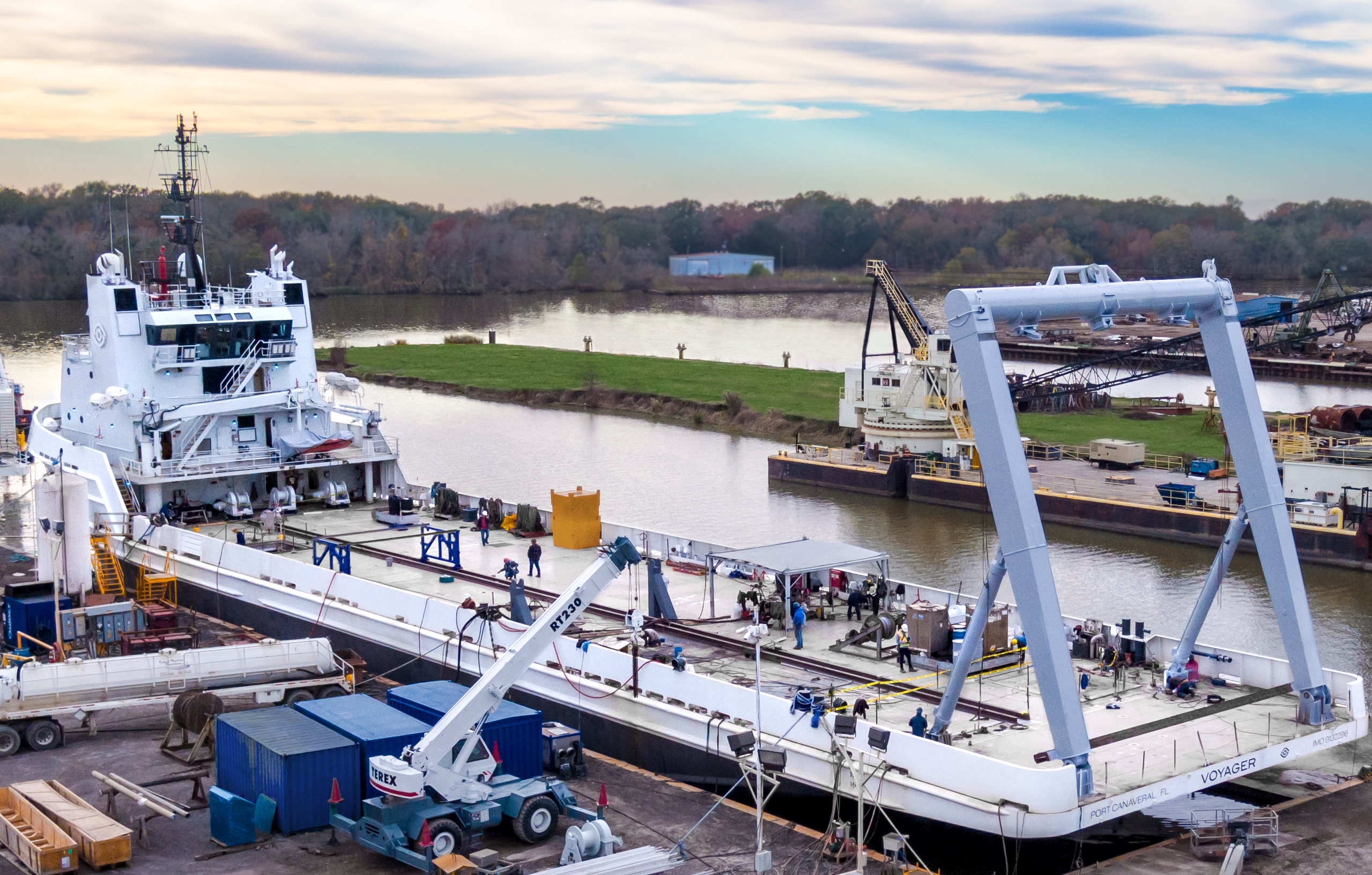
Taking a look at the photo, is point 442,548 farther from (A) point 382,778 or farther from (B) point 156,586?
(A) point 382,778

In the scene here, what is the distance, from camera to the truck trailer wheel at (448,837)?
16.8 m

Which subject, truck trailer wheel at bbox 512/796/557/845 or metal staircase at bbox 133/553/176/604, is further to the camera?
metal staircase at bbox 133/553/176/604

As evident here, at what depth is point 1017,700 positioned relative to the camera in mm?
19562

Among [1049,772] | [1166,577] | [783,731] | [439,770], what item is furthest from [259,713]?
[1166,577]

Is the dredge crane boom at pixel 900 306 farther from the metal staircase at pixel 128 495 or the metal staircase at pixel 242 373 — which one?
the metal staircase at pixel 128 495

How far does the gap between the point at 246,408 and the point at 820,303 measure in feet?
371

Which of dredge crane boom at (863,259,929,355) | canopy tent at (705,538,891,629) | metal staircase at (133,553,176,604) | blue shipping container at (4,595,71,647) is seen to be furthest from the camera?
dredge crane boom at (863,259,929,355)

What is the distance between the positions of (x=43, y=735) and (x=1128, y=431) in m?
42.1

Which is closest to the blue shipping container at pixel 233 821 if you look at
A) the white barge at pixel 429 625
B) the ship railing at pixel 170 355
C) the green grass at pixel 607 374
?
the white barge at pixel 429 625

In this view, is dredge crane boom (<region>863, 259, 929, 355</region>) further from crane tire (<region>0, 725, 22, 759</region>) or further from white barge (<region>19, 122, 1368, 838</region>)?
crane tire (<region>0, 725, 22, 759</region>)

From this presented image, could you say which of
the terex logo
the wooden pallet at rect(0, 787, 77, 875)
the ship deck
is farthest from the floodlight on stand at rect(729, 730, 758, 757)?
the wooden pallet at rect(0, 787, 77, 875)

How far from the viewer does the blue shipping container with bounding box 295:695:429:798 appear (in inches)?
722

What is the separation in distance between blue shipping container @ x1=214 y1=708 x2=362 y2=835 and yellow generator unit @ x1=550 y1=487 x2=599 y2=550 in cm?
1093

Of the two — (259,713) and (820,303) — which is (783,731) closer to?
(259,713)
